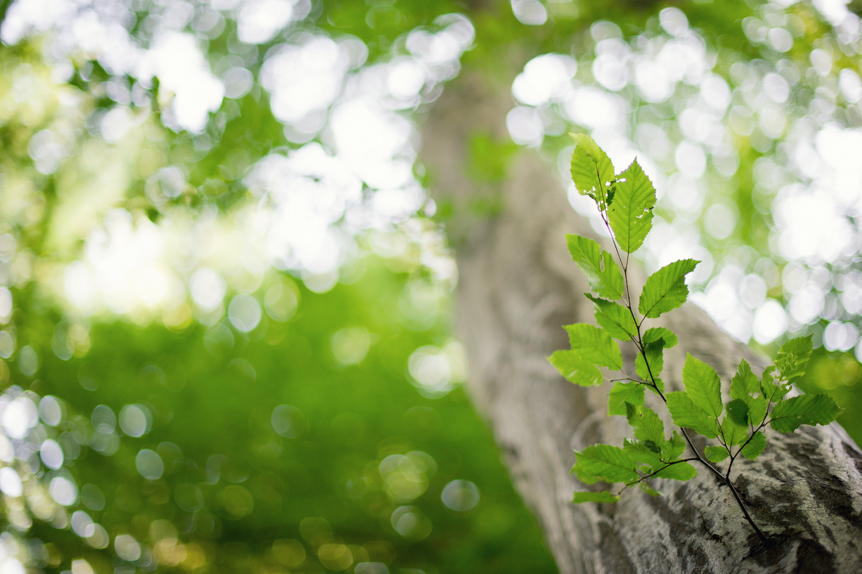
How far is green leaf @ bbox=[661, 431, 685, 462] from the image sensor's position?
570mm

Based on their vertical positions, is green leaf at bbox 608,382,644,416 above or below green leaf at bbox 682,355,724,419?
below

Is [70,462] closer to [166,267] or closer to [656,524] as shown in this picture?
[166,267]

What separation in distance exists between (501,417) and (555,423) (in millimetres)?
327

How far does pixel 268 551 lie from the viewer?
3209 mm

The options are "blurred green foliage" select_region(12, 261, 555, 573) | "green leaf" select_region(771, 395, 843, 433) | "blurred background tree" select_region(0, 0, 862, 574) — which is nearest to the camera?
"green leaf" select_region(771, 395, 843, 433)

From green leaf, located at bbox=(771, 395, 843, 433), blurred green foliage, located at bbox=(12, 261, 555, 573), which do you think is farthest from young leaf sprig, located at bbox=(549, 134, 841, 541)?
blurred green foliage, located at bbox=(12, 261, 555, 573)

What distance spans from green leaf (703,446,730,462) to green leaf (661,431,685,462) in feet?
0.14

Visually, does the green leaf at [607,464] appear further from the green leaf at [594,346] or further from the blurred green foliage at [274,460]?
the blurred green foliage at [274,460]

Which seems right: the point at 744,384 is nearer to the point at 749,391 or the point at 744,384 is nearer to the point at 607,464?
the point at 749,391

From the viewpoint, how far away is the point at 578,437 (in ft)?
2.94

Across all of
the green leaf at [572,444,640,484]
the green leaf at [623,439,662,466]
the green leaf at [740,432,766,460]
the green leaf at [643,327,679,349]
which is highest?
the green leaf at [643,327,679,349]

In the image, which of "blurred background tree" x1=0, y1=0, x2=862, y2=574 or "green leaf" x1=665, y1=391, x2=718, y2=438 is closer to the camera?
"green leaf" x1=665, y1=391, x2=718, y2=438

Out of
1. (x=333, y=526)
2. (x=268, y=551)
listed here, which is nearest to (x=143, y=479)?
(x=268, y=551)

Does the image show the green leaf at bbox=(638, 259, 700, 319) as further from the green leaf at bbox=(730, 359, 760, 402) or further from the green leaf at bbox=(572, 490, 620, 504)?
the green leaf at bbox=(572, 490, 620, 504)
